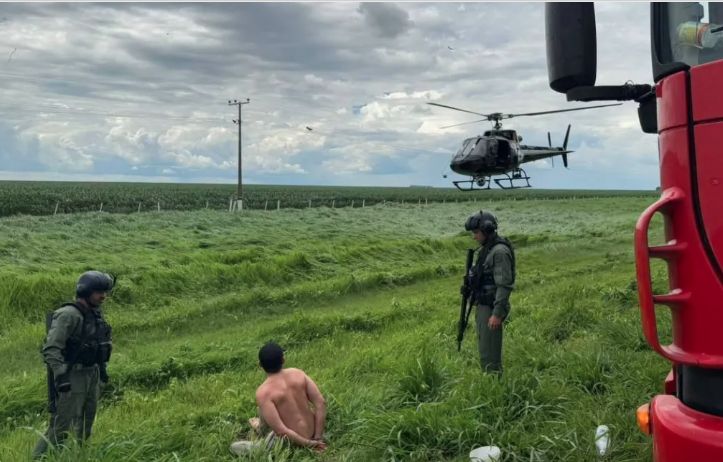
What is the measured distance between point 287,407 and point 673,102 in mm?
3729

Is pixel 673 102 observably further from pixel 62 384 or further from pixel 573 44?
pixel 62 384

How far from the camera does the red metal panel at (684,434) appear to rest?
1985 millimetres

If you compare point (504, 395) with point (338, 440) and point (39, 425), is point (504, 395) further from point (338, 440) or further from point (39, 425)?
point (39, 425)

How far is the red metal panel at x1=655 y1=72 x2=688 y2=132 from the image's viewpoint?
84.0 inches

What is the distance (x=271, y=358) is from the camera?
4.96 metres

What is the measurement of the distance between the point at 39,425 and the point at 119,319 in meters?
5.16

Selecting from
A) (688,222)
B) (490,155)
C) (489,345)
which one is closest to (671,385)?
(688,222)

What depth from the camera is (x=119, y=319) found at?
11031mm

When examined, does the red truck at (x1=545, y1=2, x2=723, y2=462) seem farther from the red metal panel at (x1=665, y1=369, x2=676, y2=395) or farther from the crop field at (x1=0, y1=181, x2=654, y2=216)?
the crop field at (x1=0, y1=181, x2=654, y2=216)

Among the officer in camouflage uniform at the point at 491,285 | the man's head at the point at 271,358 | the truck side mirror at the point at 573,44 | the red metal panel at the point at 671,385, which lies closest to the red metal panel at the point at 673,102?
the truck side mirror at the point at 573,44

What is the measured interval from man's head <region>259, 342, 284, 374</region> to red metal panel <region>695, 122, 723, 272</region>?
11.6 ft

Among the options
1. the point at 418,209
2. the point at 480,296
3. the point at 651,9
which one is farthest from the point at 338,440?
the point at 418,209

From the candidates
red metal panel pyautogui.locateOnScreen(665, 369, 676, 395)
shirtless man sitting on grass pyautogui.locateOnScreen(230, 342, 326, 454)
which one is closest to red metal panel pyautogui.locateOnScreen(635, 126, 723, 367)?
red metal panel pyautogui.locateOnScreen(665, 369, 676, 395)

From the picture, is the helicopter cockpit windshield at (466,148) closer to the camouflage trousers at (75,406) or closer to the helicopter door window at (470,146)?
the helicopter door window at (470,146)
